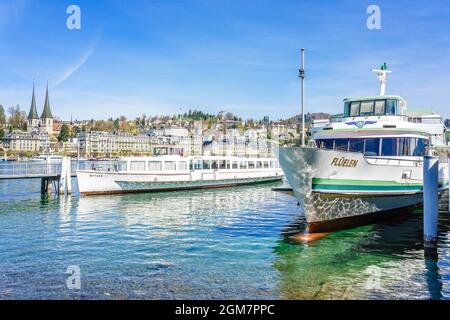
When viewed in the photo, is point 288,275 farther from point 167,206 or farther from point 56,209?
point 56,209

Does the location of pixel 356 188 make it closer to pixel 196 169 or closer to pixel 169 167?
pixel 169 167

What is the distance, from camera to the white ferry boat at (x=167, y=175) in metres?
34.8

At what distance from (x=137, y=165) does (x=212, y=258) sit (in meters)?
25.8

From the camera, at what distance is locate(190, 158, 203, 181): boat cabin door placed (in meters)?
41.0

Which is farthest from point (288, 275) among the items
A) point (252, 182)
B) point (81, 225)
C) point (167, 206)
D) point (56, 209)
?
point (252, 182)

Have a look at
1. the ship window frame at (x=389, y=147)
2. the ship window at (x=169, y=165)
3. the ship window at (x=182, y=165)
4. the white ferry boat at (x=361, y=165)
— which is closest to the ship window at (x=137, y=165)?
the ship window at (x=169, y=165)

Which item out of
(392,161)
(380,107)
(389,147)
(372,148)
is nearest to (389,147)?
(389,147)

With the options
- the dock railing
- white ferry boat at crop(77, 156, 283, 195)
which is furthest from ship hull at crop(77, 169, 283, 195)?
the dock railing

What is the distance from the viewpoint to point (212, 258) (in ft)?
43.6

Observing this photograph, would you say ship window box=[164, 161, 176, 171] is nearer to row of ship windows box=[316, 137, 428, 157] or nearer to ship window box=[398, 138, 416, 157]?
row of ship windows box=[316, 137, 428, 157]

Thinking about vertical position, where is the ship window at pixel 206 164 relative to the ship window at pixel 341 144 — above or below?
below

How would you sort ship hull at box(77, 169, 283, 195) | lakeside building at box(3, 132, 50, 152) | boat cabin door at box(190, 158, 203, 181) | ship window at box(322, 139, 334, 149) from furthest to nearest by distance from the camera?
lakeside building at box(3, 132, 50, 152)
boat cabin door at box(190, 158, 203, 181)
ship hull at box(77, 169, 283, 195)
ship window at box(322, 139, 334, 149)

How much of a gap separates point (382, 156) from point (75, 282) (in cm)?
1493

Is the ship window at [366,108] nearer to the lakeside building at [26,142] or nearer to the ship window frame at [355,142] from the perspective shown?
the ship window frame at [355,142]
